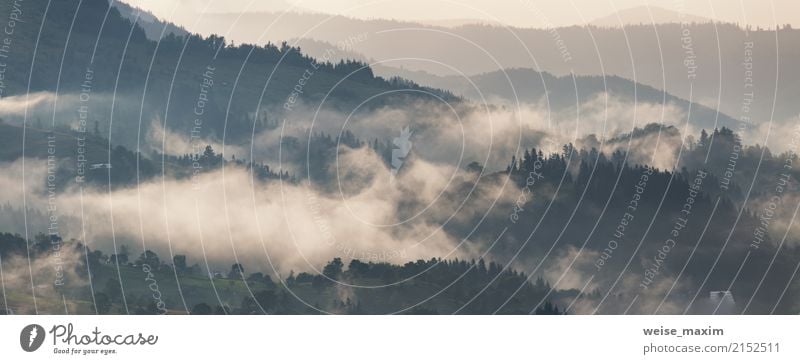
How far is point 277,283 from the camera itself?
38.4 m

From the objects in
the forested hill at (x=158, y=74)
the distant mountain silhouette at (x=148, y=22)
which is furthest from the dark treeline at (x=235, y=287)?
the distant mountain silhouette at (x=148, y=22)

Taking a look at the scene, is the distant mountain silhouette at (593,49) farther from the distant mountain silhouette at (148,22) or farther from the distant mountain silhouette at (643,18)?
the distant mountain silhouette at (148,22)

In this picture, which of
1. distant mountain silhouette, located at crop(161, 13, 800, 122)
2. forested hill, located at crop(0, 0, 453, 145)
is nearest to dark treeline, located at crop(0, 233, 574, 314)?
forested hill, located at crop(0, 0, 453, 145)
